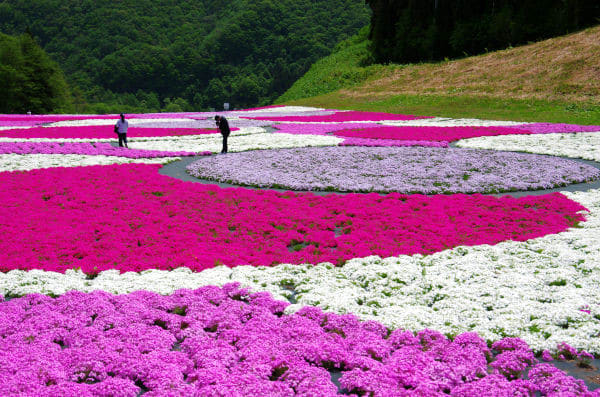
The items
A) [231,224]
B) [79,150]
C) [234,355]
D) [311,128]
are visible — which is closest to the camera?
[234,355]

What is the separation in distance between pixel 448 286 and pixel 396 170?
1071 centimetres

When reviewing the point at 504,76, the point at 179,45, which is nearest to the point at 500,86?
the point at 504,76

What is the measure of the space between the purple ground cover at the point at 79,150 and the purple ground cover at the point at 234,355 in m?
16.1

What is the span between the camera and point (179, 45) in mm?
155000

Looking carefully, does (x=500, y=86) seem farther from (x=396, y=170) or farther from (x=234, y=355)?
(x=234, y=355)

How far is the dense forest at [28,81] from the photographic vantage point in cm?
8831

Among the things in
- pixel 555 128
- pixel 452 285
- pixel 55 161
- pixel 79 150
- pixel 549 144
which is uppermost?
pixel 79 150

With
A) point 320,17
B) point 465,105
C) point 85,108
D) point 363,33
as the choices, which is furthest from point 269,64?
point 465,105

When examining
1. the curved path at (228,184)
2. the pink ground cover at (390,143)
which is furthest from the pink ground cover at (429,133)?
the curved path at (228,184)

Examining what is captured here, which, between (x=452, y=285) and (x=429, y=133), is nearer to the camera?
(x=452, y=285)

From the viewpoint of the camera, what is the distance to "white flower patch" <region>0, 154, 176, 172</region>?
19906 mm

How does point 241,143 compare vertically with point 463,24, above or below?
below

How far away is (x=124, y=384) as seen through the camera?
17.7 ft

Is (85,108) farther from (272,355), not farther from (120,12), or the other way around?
(272,355)
